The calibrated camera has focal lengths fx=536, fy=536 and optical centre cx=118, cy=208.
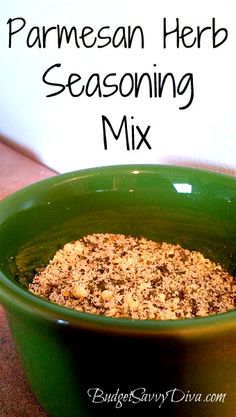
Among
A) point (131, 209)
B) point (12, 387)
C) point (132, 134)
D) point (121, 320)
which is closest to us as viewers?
point (121, 320)

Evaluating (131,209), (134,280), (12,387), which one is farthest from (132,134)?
(12,387)

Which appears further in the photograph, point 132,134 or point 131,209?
point 132,134

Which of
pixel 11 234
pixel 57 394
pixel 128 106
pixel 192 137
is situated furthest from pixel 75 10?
pixel 57 394

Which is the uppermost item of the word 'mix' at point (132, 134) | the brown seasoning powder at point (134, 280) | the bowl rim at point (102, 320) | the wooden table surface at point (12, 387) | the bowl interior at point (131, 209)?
the word 'mix' at point (132, 134)

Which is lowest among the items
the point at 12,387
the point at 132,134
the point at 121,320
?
the point at 12,387

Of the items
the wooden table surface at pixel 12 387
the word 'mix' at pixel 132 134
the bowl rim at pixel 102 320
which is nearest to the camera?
the bowl rim at pixel 102 320

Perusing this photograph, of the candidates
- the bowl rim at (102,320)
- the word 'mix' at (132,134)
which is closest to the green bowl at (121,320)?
the bowl rim at (102,320)

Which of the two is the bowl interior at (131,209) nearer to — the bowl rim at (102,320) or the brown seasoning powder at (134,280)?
Answer: the brown seasoning powder at (134,280)

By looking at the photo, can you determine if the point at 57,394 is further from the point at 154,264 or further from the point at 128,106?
the point at 128,106

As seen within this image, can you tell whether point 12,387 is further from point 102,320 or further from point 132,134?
point 132,134

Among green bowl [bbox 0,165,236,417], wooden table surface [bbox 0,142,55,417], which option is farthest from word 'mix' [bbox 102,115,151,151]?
wooden table surface [bbox 0,142,55,417]
